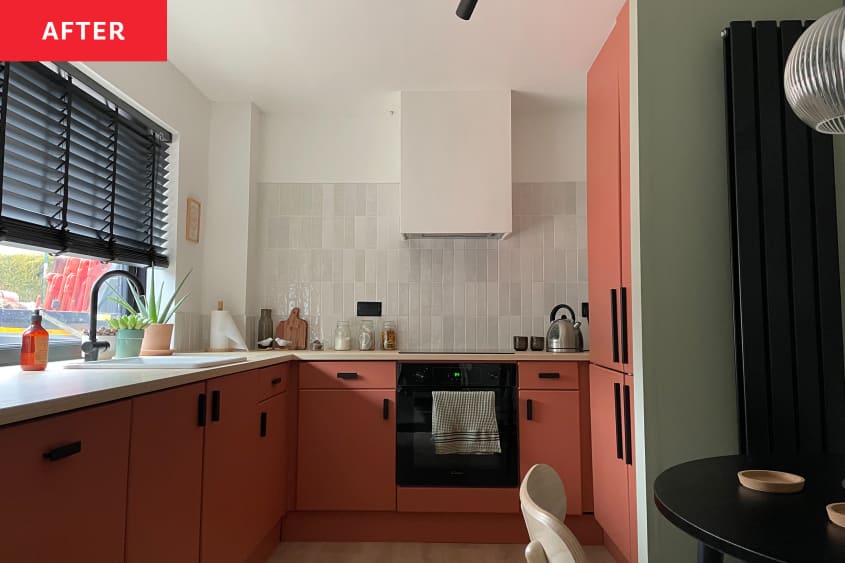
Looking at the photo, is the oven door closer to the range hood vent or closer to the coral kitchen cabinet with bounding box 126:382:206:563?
the range hood vent

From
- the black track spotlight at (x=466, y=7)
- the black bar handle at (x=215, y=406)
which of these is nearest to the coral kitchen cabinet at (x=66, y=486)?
the black bar handle at (x=215, y=406)

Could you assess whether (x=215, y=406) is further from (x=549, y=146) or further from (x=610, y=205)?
(x=549, y=146)

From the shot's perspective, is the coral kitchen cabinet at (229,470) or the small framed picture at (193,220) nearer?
the coral kitchen cabinet at (229,470)

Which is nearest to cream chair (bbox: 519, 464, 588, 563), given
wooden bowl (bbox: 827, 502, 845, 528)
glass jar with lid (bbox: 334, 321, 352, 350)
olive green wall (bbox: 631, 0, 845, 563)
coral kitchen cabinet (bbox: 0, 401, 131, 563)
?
wooden bowl (bbox: 827, 502, 845, 528)

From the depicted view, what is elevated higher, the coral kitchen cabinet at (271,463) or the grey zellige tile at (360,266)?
the grey zellige tile at (360,266)

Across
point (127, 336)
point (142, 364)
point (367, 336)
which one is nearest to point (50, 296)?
point (127, 336)

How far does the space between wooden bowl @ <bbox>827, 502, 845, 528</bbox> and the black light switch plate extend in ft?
9.73

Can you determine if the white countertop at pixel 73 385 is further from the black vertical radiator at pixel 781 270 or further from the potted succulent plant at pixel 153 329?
the black vertical radiator at pixel 781 270

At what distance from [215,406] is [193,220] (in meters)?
1.64

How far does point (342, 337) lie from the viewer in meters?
3.61

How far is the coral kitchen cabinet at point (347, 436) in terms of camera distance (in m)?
3.05

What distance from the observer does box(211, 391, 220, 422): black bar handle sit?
2088 millimetres

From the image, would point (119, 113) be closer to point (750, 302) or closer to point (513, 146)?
point (513, 146)

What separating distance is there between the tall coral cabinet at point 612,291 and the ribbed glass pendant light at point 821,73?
113 centimetres
